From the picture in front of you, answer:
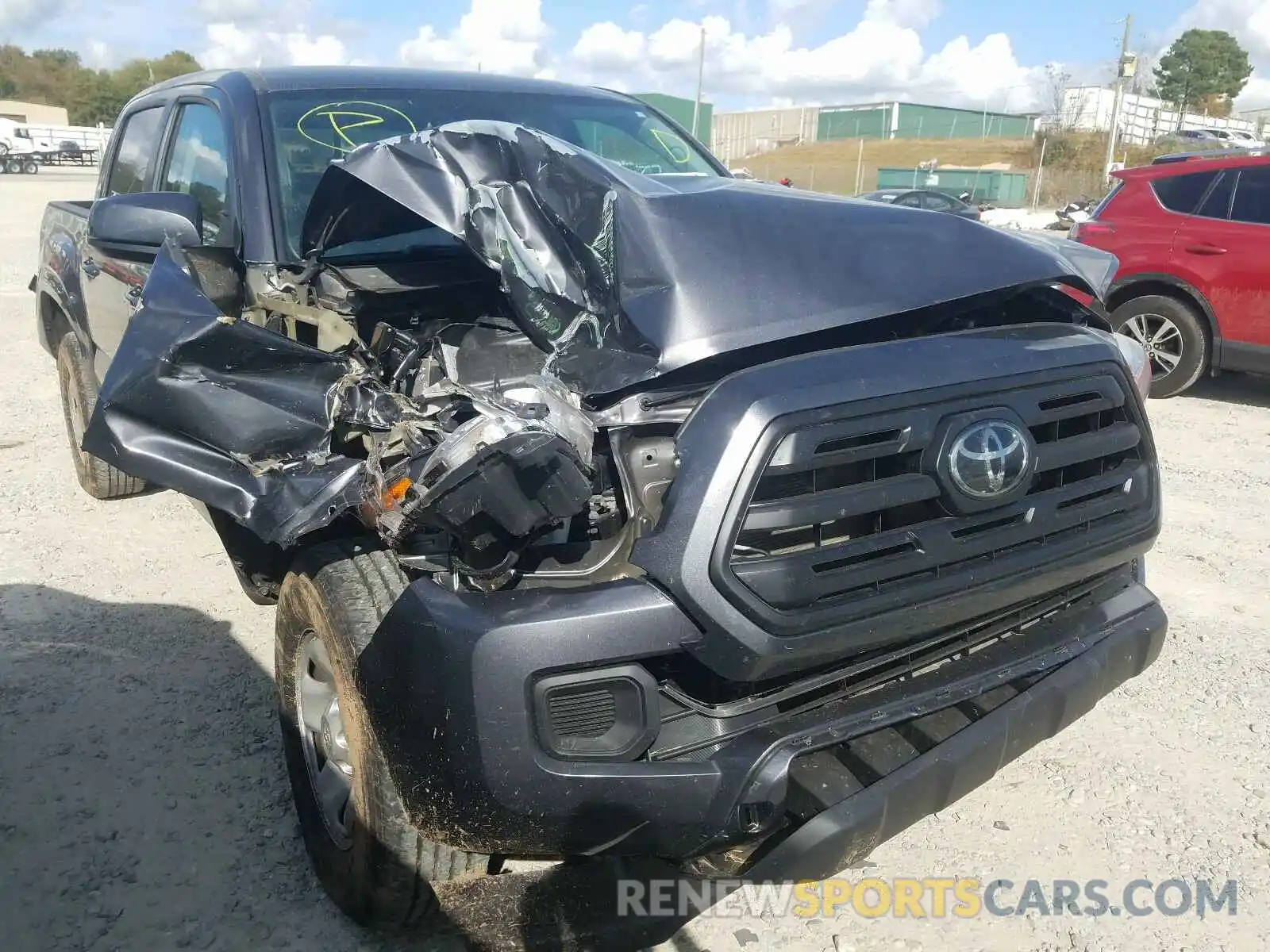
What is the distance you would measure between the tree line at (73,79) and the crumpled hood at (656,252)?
77.4 metres

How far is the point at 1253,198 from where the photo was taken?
704cm

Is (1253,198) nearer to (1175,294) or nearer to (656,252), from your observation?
(1175,294)

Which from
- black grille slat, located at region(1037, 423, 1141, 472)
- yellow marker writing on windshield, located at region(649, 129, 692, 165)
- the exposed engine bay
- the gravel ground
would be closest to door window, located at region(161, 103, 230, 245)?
the exposed engine bay

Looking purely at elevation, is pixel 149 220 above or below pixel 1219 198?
above

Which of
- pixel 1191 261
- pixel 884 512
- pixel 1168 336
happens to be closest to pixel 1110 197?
pixel 1191 261

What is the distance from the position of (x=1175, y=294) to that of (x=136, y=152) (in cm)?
686

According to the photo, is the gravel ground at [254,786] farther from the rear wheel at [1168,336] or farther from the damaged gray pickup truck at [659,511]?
the rear wheel at [1168,336]

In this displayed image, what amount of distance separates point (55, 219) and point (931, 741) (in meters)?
5.19

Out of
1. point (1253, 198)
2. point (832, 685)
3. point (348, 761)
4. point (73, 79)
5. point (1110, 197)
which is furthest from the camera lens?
point (73, 79)

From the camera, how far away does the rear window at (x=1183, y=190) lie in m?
7.30

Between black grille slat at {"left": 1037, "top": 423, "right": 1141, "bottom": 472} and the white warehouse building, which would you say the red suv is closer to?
black grille slat at {"left": 1037, "top": 423, "right": 1141, "bottom": 472}

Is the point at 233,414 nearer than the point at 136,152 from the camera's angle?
Yes

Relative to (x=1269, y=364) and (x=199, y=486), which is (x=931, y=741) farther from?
(x=1269, y=364)

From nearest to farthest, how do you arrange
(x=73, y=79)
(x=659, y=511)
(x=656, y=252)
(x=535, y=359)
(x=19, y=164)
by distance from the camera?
(x=659, y=511) → (x=656, y=252) → (x=535, y=359) → (x=19, y=164) → (x=73, y=79)
